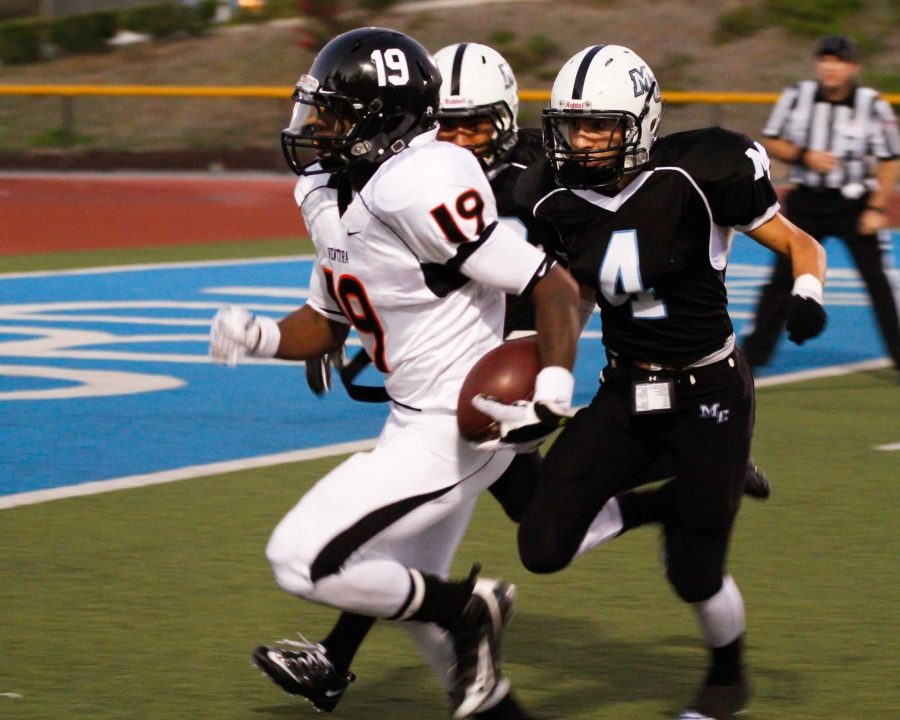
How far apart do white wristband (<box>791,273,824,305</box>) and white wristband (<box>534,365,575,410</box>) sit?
2.39 ft

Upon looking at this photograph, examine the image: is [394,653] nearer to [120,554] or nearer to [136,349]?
[120,554]

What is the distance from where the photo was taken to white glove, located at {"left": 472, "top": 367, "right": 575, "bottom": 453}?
399cm

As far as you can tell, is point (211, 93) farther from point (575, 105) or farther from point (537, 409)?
point (537, 409)

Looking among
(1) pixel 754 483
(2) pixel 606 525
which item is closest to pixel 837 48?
(1) pixel 754 483

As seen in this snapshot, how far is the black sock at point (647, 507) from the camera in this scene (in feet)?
15.8

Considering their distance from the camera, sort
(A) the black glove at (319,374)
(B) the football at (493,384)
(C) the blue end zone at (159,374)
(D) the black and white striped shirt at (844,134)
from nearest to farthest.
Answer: (B) the football at (493,384) < (A) the black glove at (319,374) < (C) the blue end zone at (159,374) < (D) the black and white striped shirt at (844,134)

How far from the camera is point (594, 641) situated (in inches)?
198

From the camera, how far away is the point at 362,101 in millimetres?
4301

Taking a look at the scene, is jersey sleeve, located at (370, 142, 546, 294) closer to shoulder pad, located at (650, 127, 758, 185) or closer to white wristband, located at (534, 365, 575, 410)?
white wristband, located at (534, 365, 575, 410)

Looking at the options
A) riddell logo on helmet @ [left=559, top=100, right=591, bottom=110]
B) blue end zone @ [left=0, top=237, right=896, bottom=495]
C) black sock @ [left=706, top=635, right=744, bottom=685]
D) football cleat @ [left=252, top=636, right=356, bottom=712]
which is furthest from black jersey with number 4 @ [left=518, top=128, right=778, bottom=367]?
blue end zone @ [left=0, top=237, right=896, bottom=495]

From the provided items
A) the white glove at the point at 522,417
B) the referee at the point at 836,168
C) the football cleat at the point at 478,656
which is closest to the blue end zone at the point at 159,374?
the referee at the point at 836,168

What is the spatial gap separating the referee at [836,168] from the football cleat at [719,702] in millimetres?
4726

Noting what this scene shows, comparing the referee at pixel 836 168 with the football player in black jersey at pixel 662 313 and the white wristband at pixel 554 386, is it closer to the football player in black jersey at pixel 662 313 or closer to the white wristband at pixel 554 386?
the football player in black jersey at pixel 662 313

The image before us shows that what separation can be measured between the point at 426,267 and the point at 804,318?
95 centimetres
